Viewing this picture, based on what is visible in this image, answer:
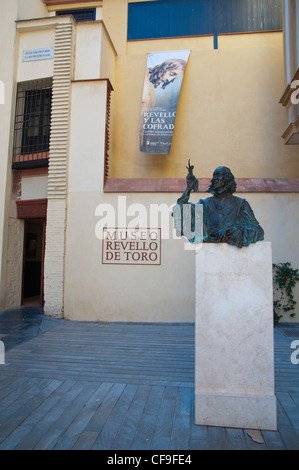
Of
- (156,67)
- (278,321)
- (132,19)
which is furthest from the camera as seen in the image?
(132,19)

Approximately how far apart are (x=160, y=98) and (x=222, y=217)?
6114 millimetres

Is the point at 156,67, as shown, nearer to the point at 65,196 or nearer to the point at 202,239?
the point at 65,196

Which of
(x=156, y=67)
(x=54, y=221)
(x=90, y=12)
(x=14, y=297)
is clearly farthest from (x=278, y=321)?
(x=90, y=12)

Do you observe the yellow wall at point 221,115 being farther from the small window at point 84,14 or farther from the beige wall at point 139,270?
the small window at point 84,14

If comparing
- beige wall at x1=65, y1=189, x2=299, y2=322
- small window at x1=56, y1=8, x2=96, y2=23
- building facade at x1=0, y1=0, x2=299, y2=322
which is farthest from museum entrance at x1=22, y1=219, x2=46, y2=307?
small window at x1=56, y1=8, x2=96, y2=23

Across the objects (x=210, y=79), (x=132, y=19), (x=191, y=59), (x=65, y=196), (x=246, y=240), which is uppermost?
(x=132, y=19)

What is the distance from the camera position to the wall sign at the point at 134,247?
21.5 feet

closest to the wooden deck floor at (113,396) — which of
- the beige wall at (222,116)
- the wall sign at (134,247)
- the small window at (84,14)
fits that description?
the wall sign at (134,247)

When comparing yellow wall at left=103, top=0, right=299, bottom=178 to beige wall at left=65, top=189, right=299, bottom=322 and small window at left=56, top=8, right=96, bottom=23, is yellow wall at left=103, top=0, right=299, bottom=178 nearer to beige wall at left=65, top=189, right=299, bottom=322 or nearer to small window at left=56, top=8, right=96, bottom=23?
beige wall at left=65, top=189, right=299, bottom=322

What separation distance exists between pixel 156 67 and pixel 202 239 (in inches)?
284

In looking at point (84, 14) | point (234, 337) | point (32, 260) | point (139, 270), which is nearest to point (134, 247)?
point (139, 270)

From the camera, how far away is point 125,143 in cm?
Answer: 862

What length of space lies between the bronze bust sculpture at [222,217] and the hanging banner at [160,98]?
195 inches

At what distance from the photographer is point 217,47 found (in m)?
8.75
